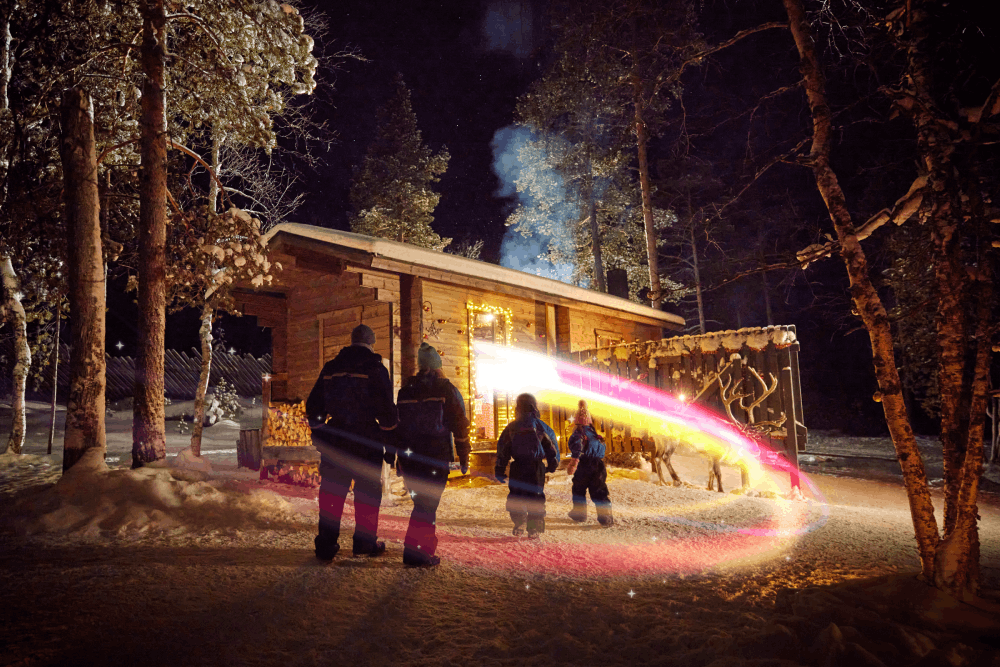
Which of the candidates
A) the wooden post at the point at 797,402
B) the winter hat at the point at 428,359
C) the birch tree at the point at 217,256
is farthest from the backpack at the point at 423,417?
the wooden post at the point at 797,402

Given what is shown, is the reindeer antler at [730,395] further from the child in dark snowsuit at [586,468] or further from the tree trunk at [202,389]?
the tree trunk at [202,389]

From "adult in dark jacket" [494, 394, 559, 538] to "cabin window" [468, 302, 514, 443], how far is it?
4.89 m

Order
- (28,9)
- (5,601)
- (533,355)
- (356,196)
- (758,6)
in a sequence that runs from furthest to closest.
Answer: (356,196) < (533,355) < (28,9) < (758,6) < (5,601)

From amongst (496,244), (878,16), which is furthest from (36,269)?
(496,244)

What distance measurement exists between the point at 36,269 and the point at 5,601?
11.3 metres

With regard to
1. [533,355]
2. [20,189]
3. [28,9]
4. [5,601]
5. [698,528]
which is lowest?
[698,528]

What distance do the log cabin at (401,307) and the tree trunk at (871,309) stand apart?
6600mm

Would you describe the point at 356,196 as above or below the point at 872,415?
above

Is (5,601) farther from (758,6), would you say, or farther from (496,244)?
(496,244)

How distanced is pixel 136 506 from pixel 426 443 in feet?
11.8

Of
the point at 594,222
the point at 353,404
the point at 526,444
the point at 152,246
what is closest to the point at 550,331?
the point at 526,444

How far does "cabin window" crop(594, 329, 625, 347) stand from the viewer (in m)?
15.9

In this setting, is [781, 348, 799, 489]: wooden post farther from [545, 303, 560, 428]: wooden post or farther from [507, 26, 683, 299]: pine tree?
[507, 26, 683, 299]: pine tree

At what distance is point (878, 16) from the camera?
188 inches
